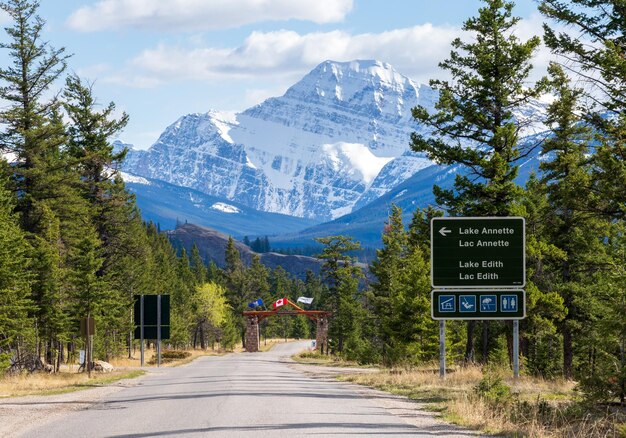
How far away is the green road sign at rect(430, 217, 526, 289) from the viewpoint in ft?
99.1

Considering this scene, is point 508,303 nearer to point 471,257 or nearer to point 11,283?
point 471,257

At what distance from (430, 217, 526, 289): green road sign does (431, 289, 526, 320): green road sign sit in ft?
1.14

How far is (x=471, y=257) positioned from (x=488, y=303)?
1.63 m

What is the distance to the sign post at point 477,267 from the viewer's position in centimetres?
3023

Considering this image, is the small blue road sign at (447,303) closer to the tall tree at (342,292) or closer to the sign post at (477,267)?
the sign post at (477,267)

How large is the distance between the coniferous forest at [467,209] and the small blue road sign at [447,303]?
15.2 feet

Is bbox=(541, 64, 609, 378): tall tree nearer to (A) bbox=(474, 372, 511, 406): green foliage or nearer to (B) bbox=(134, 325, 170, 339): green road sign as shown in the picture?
(A) bbox=(474, 372, 511, 406): green foliage

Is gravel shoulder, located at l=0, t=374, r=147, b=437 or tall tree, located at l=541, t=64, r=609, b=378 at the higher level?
tall tree, located at l=541, t=64, r=609, b=378

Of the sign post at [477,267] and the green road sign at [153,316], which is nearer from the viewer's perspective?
the sign post at [477,267]

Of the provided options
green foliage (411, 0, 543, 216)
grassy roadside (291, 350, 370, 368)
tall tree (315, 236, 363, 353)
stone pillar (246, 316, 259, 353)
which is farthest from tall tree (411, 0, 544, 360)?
stone pillar (246, 316, 259, 353)

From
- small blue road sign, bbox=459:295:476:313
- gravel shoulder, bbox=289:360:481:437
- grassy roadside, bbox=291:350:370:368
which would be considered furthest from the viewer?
grassy roadside, bbox=291:350:370:368

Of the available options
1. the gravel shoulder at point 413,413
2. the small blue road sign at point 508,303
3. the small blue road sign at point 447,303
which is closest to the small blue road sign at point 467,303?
the small blue road sign at point 447,303

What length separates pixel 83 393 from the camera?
30.8 metres

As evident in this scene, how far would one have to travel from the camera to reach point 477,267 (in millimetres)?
30281
